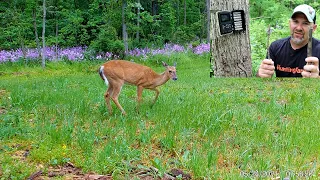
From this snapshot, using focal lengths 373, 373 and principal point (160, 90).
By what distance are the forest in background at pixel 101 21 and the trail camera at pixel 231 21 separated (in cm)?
934

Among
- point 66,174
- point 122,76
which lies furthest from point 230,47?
point 66,174

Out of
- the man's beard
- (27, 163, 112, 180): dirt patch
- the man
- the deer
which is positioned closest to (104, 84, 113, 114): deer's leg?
the deer

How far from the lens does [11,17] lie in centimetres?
2162

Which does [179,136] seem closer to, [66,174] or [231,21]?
[66,174]

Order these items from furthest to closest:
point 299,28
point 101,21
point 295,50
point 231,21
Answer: point 101,21 → point 295,50 → point 299,28 → point 231,21

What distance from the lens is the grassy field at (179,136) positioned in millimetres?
3256

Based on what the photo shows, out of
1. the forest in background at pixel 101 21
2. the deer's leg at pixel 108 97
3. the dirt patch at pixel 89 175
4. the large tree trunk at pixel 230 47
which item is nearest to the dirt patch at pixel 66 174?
the dirt patch at pixel 89 175

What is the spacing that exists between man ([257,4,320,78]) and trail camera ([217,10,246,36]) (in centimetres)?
52

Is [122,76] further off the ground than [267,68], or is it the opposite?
[267,68]

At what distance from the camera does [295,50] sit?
16.7ft

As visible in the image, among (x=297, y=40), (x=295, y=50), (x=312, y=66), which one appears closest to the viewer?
(x=312, y=66)

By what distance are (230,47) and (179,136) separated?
138cm

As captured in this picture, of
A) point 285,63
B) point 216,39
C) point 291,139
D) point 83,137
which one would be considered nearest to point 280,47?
point 285,63

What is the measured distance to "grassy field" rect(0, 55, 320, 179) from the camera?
3.26 m
